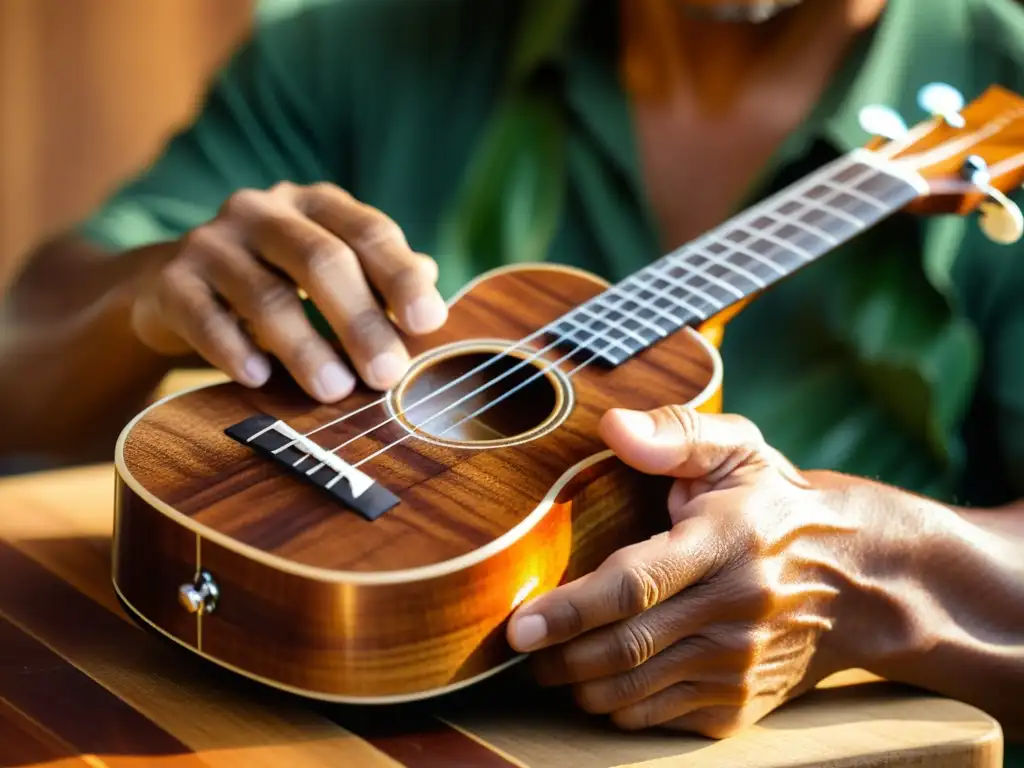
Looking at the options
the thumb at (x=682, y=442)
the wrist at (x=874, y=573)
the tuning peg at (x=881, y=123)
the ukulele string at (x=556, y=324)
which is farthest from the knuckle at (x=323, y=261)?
the tuning peg at (x=881, y=123)

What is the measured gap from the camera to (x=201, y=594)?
2.24 feet

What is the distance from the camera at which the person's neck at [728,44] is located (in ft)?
4.12

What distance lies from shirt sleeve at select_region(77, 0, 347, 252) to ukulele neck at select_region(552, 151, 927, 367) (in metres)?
0.62

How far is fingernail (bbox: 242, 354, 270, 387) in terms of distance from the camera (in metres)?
0.84

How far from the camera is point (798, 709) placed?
0.79m

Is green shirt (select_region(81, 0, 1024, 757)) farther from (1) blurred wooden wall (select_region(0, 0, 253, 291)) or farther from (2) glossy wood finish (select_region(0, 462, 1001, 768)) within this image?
(1) blurred wooden wall (select_region(0, 0, 253, 291))

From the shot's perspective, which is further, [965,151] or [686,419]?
[965,151]

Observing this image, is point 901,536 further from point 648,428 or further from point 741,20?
point 741,20

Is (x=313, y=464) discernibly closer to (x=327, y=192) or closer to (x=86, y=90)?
(x=327, y=192)

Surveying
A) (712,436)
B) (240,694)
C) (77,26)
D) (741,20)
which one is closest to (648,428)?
(712,436)

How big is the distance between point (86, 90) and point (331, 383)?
1939mm

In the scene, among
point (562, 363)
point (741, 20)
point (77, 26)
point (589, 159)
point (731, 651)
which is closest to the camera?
point (731, 651)

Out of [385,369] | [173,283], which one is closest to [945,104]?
A: [385,369]

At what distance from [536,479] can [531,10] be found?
819 mm
